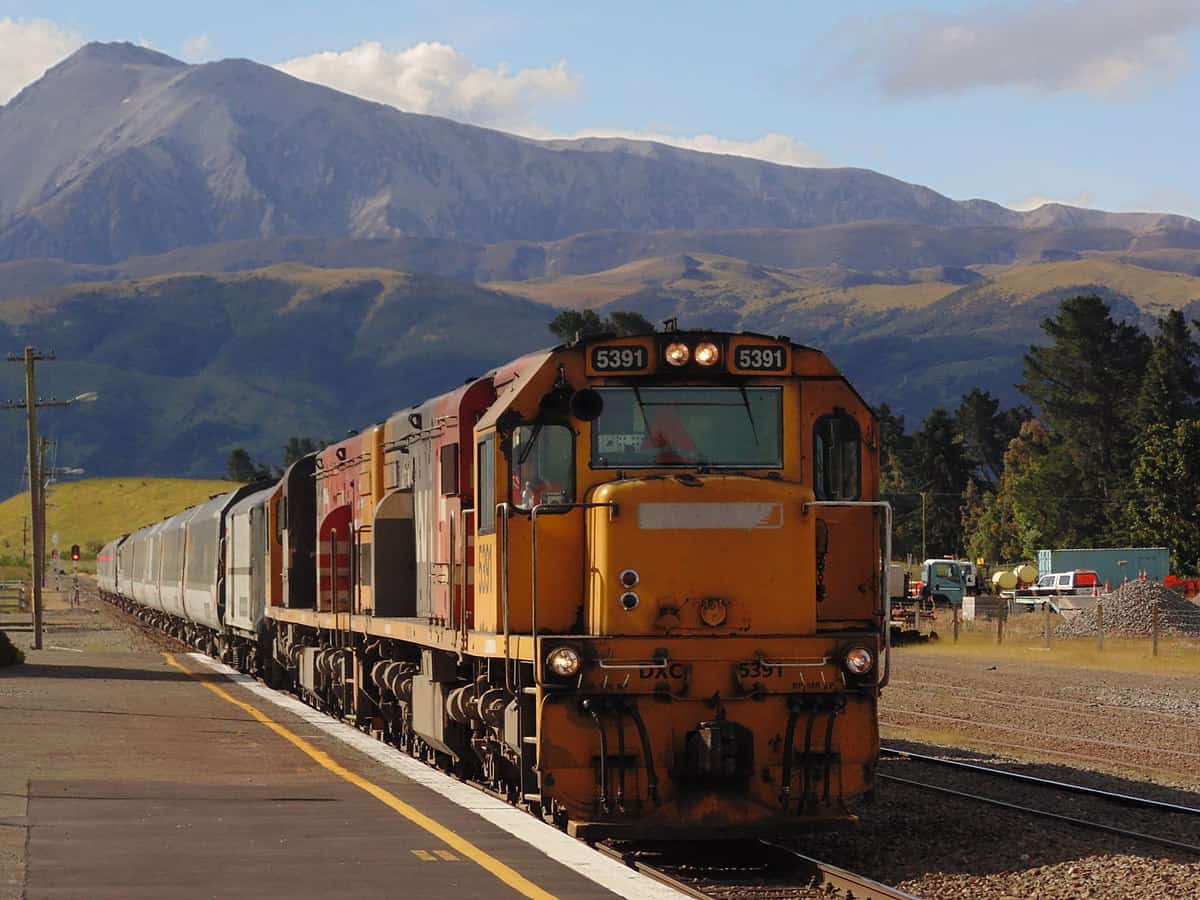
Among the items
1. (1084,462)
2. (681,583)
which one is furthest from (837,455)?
(1084,462)

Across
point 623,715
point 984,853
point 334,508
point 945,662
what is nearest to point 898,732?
point 334,508

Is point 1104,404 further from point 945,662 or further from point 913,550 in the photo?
point 945,662

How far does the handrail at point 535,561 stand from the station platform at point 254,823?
1329 millimetres

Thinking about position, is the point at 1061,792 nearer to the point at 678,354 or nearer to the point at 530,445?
the point at 678,354

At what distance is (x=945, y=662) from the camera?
1781 inches

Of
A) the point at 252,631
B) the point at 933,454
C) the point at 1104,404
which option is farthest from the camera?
the point at 933,454

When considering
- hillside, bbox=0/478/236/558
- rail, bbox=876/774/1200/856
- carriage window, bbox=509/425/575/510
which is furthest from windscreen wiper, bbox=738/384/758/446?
hillside, bbox=0/478/236/558

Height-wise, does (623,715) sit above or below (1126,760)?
above

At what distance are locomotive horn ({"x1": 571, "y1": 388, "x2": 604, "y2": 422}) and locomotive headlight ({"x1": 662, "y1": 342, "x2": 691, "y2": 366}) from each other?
0.66 metres

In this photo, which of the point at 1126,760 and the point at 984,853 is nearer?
the point at 984,853

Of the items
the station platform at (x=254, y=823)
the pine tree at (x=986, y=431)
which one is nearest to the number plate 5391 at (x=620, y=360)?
the station platform at (x=254, y=823)

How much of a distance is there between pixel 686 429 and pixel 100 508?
574 ft

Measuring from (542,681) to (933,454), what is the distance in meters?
138

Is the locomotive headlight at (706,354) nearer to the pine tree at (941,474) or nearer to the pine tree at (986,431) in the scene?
the pine tree at (941,474)
